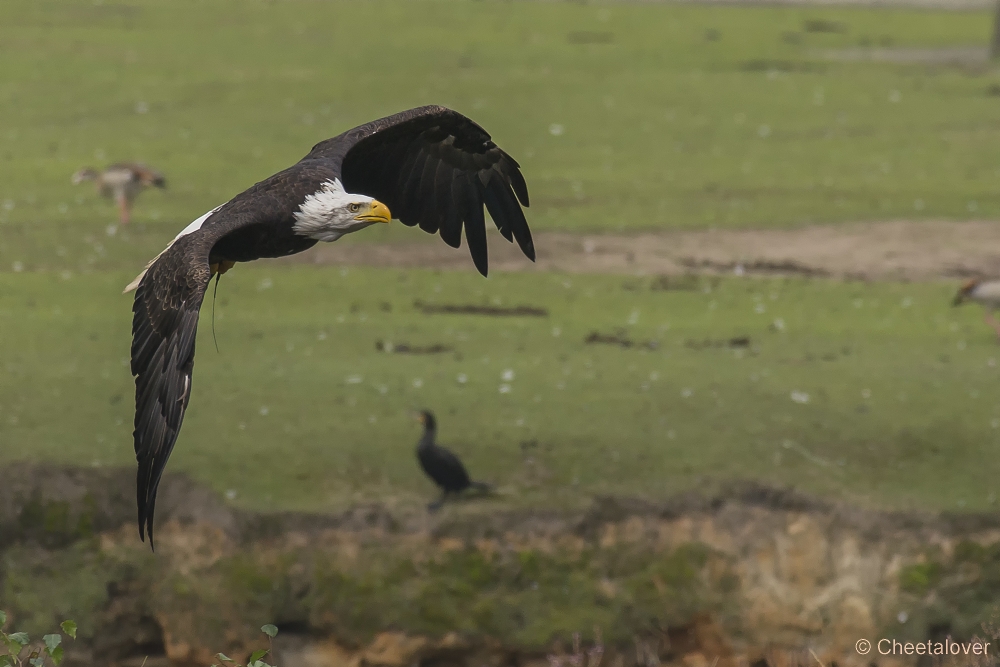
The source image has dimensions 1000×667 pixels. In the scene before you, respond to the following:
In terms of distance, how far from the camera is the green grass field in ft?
33.8

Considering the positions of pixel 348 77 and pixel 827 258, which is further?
pixel 348 77

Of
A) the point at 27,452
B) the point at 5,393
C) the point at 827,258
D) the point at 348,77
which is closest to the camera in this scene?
the point at 27,452

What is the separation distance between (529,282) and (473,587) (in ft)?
18.0

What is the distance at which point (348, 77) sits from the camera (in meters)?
23.2

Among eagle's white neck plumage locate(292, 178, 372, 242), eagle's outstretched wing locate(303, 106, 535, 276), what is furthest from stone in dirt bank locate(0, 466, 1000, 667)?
eagle's white neck plumage locate(292, 178, 372, 242)

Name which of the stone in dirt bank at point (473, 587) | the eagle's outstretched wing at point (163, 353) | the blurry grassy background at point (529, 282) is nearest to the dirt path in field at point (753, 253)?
the blurry grassy background at point (529, 282)

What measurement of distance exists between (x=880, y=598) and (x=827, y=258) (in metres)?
6.56

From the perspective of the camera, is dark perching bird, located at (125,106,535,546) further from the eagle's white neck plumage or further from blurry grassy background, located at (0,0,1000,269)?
blurry grassy background, located at (0,0,1000,269)

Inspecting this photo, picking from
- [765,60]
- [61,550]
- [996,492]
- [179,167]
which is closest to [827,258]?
[996,492]

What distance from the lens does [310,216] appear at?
24.1 feet

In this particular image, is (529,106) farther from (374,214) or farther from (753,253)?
(374,214)

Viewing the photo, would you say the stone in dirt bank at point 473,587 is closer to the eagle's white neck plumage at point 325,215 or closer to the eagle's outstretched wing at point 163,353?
the eagle's white neck plumage at point 325,215

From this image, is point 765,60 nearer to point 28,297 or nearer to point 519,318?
point 519,318

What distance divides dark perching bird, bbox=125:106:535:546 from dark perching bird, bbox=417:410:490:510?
1438 mm
